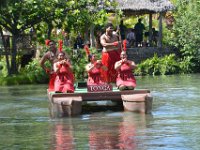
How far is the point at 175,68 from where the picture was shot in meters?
29.9

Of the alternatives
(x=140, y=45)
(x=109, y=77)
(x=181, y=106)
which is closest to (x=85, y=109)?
(x=109, y=77)

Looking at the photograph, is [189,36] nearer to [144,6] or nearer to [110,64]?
[144,6]

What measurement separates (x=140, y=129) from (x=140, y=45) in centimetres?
2083

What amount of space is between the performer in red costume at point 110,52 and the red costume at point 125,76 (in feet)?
3.88

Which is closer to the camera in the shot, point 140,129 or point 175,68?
point 140,129

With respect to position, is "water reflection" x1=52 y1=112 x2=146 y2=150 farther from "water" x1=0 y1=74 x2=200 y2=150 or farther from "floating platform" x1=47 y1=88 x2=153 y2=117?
"floating platform" x1=47 y1=88 x2=153 y2=117

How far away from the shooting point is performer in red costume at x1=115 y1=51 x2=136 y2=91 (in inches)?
556

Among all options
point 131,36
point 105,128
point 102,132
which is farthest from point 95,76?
point 131,36

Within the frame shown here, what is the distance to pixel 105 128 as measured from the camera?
Answer: 12.0 m

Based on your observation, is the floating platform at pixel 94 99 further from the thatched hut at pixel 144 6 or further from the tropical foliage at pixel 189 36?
the thatched hut at pixel 144 6

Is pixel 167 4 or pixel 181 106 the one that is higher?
pixel 167 4

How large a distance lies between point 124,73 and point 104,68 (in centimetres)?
63

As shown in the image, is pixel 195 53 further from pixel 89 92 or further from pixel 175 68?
pixel 89 92

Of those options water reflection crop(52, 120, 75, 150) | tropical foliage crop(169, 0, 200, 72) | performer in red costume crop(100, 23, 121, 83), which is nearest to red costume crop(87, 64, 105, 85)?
performer in red costume crop(100, 23, 121, 83)
